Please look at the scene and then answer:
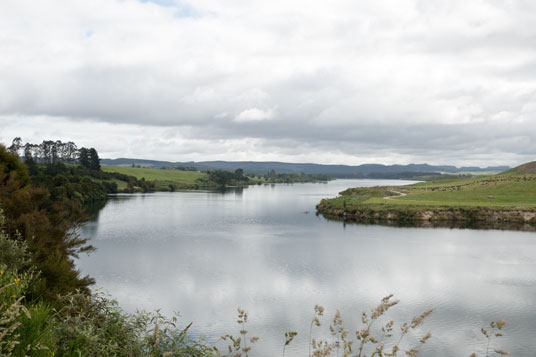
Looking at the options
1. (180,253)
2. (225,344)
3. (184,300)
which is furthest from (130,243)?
(225,344)

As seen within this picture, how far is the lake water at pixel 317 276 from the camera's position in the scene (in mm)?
21156

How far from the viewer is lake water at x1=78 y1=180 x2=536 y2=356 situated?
21.2m

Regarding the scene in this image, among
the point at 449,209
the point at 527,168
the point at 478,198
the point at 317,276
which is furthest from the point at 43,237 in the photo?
the point at 527,168

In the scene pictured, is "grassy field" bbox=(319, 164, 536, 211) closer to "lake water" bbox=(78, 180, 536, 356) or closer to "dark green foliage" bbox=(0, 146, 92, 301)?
"lake water" bbox=(78, 180, 536, 356)

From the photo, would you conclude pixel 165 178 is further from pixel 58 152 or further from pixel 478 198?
pixel 478 198

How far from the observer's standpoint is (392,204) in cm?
7506

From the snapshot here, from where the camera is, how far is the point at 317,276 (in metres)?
31.4

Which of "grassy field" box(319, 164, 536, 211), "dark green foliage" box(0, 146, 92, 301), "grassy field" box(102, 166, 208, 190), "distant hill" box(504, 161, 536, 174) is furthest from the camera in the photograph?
→ "grassy field" box(102, 166, 208, 190)

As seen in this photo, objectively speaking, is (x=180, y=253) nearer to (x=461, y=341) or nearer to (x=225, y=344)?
(x=225, y=344)

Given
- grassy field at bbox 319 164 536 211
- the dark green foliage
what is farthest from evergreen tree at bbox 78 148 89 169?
the dark green foliage

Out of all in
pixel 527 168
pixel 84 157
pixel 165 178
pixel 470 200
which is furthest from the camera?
pixel 165 178

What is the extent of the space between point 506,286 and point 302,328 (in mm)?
16746

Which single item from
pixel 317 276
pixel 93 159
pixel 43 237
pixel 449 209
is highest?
pixel 93 159

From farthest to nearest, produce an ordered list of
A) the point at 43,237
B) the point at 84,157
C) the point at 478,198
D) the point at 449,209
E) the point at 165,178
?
the point at 165,178, the point at 84,157, the point at 478,198, the point at 449,209, the point at 43,237
